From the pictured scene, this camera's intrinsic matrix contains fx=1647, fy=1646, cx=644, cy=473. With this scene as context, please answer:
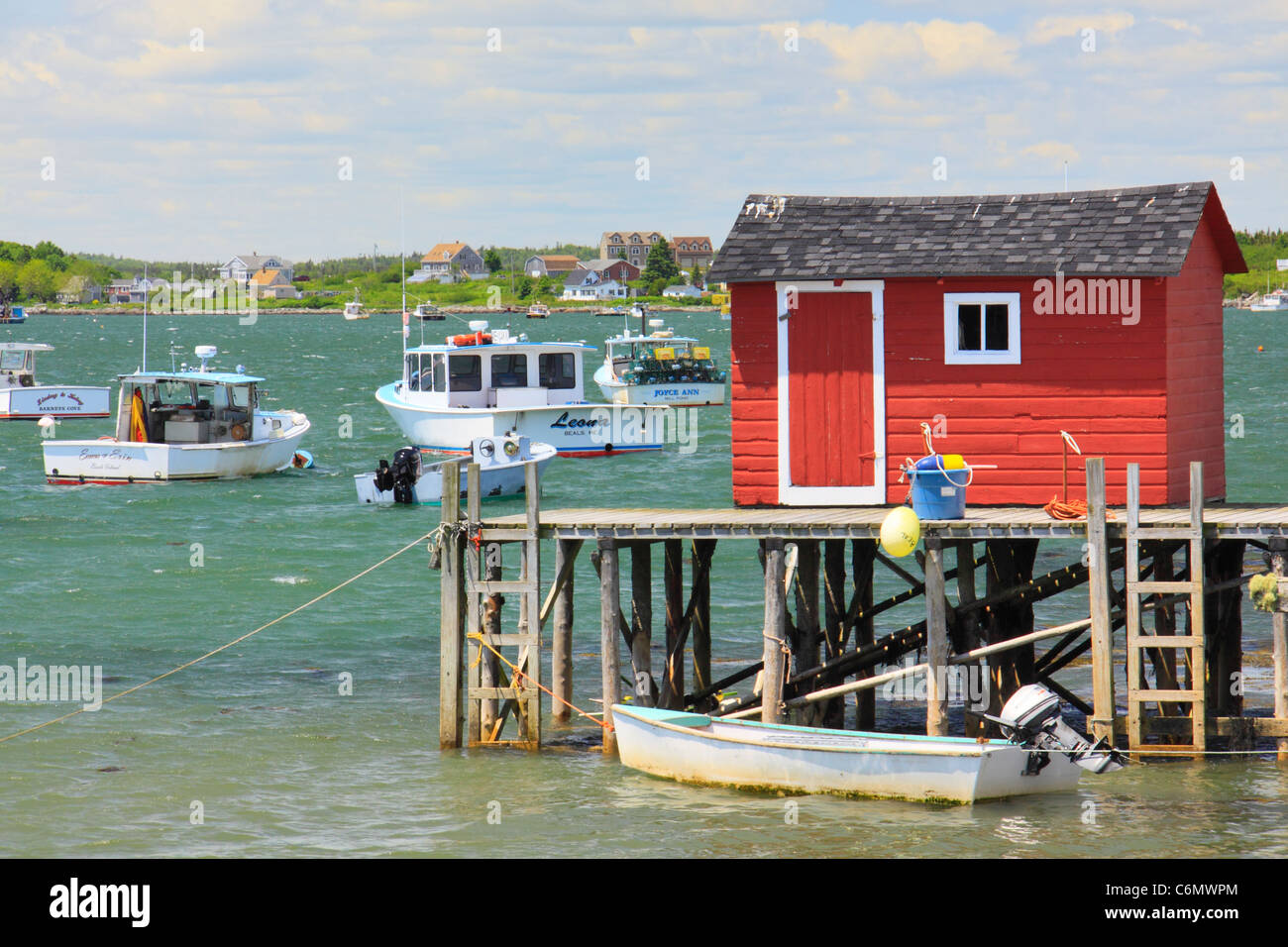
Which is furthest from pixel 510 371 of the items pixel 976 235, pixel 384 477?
pixel 976 235

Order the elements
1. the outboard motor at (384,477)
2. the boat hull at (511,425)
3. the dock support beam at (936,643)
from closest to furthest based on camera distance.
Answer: the dock support beam at (936,643)
the outboard motor at (384,477)
the boat hull at (511,425)

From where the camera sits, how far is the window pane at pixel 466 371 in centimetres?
4284

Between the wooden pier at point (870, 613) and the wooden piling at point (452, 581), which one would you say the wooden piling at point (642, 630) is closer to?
the wooden pier at point (870, 613)

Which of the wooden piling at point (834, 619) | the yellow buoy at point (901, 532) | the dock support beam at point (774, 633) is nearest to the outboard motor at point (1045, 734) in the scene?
the yellow buoy at point (901, 532)

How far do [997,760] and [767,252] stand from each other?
18.7 feet

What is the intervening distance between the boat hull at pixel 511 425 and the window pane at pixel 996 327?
2619 cm

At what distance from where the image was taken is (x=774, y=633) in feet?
51.6

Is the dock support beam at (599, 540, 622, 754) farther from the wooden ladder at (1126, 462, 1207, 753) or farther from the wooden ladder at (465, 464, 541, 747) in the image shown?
the wooden ladder at (1126, 462, 1207, 753)

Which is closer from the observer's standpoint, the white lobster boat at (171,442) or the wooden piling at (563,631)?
the wooden piling at (563,631)

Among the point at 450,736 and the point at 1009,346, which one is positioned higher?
the point at 1009,346

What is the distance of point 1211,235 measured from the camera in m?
17.2

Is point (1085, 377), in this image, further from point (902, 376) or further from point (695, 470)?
point (695, 470)
